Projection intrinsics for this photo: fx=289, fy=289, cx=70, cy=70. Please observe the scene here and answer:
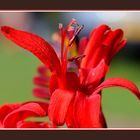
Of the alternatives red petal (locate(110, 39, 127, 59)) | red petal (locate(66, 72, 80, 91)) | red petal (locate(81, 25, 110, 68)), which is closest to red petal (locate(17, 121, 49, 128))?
red petal (locate(66, 72, 80, 91))

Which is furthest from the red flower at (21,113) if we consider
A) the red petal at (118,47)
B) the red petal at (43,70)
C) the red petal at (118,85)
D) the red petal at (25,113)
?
the red petal at (118,47)

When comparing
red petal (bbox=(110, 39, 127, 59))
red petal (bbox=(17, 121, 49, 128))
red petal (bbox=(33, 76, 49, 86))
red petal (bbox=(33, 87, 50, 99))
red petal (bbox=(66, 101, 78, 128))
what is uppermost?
red petal (bbox=(110, 39, 127, 59))

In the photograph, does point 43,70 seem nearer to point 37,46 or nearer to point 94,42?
point 37,46

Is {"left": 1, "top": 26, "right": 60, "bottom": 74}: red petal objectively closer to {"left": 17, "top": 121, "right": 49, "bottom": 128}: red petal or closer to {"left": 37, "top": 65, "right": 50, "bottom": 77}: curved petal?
{"left": 37, "top": 65, "right": 50, "bottom": 77}: curved petal

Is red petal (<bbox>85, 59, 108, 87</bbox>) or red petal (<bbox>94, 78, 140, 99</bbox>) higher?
red petal (<bbox>85, 59, 108, 87</bbox>)

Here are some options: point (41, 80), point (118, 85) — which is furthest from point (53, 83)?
point (118, 85)

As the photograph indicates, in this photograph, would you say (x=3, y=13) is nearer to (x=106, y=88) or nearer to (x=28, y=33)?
(x=28, y=33)
